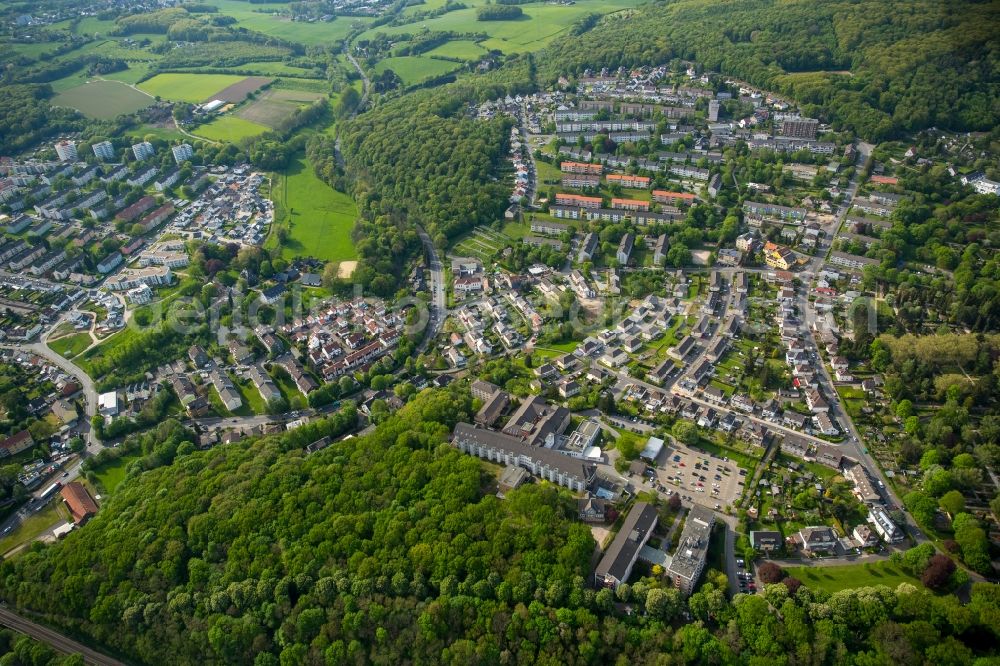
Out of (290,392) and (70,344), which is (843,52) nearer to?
(290,392)

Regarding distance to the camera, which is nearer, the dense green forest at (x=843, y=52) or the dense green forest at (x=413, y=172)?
the dense green forest at (x=413, y=172)

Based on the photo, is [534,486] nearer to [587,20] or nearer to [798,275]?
[798,275]

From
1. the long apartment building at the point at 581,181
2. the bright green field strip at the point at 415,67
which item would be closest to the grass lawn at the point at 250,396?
the long apartment building at the point at 581,181

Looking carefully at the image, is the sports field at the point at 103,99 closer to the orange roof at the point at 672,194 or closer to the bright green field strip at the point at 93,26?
the bright green field strip at the point at 93,26

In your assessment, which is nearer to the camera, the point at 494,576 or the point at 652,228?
the point at 494,576

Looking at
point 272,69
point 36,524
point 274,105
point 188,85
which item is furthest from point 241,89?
point 36,524

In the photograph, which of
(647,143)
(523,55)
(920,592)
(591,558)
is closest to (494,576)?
(591,558)

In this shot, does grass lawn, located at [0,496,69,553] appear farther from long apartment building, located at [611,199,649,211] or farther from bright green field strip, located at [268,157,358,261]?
long apartment building, located at [611,199,649,211]
